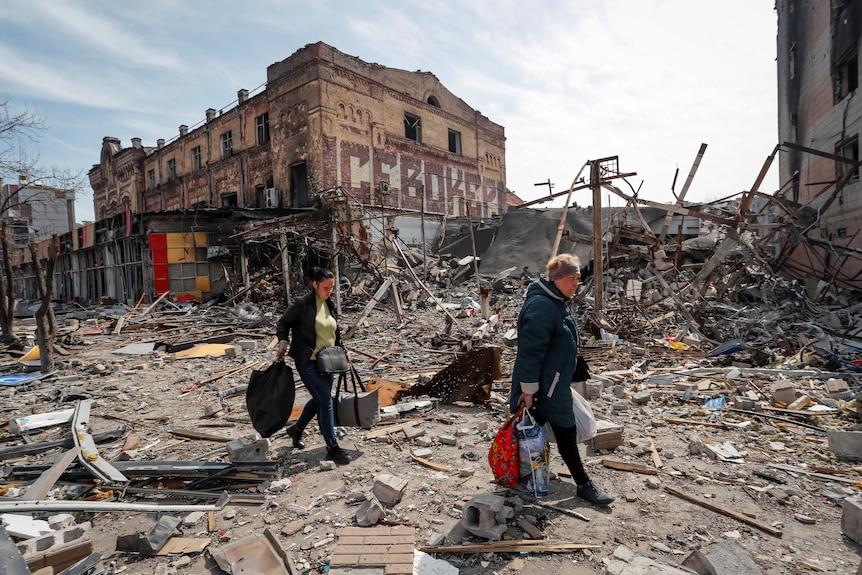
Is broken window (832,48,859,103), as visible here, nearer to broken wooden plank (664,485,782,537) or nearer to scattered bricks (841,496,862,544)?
scattered bricks (841,496,862,544)

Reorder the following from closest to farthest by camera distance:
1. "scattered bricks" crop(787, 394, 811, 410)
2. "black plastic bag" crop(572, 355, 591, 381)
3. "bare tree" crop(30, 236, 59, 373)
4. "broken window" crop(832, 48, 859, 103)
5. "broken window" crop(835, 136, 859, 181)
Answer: "black plastic bag" crop(572, 355, 591, 381) < "scattered bricks" crop(787, 394, 811, 410) < "bare tree" crop(30, 236, 59, 373) < "broken window" crop(835, 136, 859, 181) < "broken window" crop(832, 48, 859, 103)

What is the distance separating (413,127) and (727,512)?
91.8 feet

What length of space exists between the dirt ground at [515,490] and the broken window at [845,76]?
10.3 m

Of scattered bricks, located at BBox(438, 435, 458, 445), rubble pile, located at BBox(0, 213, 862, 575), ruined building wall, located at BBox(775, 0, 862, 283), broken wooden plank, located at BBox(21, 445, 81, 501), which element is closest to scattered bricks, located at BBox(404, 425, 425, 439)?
rubble pile, located at BBox(0, 213, 862, 575)

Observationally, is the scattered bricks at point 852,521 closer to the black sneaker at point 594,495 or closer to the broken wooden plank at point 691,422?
the black sneaker at point 594,495

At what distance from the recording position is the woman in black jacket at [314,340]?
4055 millimetres

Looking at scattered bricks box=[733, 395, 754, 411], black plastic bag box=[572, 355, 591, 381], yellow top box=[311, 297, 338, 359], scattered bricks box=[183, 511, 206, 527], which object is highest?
yellow top box=[311, 297, 338, 359]

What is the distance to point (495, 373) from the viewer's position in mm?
5941

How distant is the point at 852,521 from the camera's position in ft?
9.43

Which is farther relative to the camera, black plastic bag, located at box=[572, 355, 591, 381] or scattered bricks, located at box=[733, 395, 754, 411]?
scattered bricks, located at box=[733, 395, 754, 411]

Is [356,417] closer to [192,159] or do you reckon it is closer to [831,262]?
[831,262]

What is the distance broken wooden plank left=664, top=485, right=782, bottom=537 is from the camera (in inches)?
117

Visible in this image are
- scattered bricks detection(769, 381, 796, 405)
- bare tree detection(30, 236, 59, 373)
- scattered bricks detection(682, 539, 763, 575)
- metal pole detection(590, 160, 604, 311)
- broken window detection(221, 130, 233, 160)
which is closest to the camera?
scattered bricks detection(682, 539, 763, 575)

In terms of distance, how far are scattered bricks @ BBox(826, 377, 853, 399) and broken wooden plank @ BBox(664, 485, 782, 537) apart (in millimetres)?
3605
